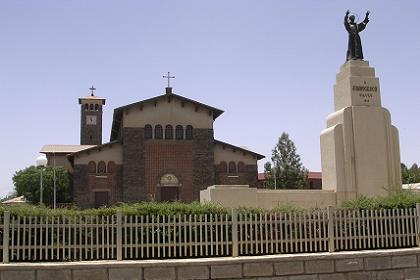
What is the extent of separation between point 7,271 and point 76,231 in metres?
1.51

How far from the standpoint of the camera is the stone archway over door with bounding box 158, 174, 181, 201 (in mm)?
41562

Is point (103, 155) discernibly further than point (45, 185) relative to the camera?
No

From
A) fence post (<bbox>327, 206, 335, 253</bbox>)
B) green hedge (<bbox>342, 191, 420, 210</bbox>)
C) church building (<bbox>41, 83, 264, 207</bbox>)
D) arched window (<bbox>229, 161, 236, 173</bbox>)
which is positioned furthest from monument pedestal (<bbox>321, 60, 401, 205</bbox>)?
arched window (<bbox>229, 161, 236, 173</bbox>)

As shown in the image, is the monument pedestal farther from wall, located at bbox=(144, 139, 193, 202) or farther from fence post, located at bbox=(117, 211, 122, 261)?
wall, located at bbox=(144, 139, 193, 202)

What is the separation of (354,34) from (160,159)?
21.1 meters

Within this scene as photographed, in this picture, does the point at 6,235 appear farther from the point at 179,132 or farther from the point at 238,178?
the point at 238,178

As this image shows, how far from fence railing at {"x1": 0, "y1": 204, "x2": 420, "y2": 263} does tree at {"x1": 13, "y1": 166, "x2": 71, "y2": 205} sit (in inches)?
1463

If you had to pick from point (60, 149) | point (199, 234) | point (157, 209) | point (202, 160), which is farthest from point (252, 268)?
point (60, 149)

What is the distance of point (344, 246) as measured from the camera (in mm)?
11344

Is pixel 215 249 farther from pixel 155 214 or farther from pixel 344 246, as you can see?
pixel 344 246

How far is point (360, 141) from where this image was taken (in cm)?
2441

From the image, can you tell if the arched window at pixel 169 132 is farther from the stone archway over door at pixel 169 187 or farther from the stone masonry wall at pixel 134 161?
the stone archway over door at pixel 169 187

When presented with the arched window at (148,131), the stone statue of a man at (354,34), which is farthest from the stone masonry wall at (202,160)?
the stone statue of a man at (354,34)

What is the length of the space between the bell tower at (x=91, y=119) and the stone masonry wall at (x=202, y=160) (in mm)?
31179
